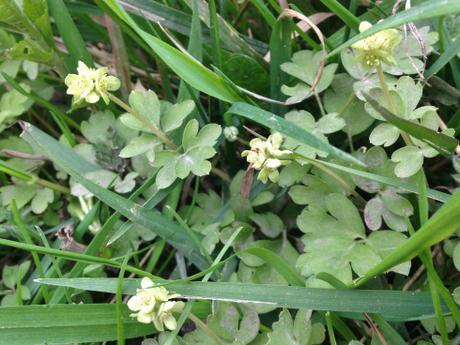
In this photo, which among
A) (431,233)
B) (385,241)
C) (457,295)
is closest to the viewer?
(431,233)

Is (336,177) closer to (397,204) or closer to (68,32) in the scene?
(397,204)

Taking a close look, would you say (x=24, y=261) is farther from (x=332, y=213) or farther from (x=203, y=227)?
(x=332, y=213)

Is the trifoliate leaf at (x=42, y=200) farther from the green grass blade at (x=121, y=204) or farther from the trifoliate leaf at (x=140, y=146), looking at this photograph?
the trifoliate leaf at (x=140, y=146)

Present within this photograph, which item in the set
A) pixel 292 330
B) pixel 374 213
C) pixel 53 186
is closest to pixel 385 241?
pixel 374 213

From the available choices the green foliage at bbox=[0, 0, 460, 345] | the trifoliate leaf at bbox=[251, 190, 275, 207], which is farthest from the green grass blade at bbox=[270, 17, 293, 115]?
the trifoliate leaf at bbox=[251, 190, 275, 207]

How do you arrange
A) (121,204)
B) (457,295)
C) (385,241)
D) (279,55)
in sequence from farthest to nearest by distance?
(279,55)
(121,204)
(385,241)
(457,295)

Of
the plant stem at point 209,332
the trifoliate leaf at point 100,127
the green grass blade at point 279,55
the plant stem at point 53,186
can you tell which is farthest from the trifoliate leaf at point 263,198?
the plant stem at point 53,186
